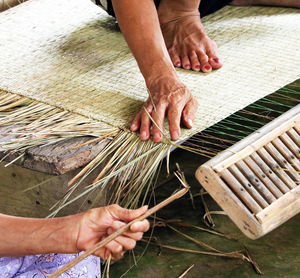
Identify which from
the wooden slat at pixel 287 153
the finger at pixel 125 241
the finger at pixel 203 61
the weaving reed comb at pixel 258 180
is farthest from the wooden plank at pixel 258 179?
the finger at pixel 203 61

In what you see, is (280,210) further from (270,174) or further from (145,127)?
(145,127)

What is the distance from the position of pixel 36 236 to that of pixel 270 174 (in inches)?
24.1

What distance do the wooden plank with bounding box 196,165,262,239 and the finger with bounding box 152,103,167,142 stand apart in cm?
29

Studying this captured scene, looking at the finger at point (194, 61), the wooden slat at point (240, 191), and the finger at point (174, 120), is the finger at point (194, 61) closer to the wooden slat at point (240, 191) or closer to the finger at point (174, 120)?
the finger at point (174, 120)

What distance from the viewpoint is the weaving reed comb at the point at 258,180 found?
1.47 m

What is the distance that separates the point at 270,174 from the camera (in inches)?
61.3

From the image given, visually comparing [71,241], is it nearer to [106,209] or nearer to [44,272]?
[106,209]

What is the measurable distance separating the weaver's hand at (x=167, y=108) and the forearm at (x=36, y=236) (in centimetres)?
53

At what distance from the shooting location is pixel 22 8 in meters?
2.75

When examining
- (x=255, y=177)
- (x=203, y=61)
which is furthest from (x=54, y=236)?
(x=203, y=61)

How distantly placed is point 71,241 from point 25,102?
877 mm

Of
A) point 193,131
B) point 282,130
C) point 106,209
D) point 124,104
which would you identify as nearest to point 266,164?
point 282,130

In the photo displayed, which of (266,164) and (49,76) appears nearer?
(266,164)

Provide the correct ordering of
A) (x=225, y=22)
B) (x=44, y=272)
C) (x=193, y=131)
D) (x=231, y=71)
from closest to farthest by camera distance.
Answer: (x=44, y=272) < (x=193, y=131) < (x=231, y=71) < (x=225, y=22)
